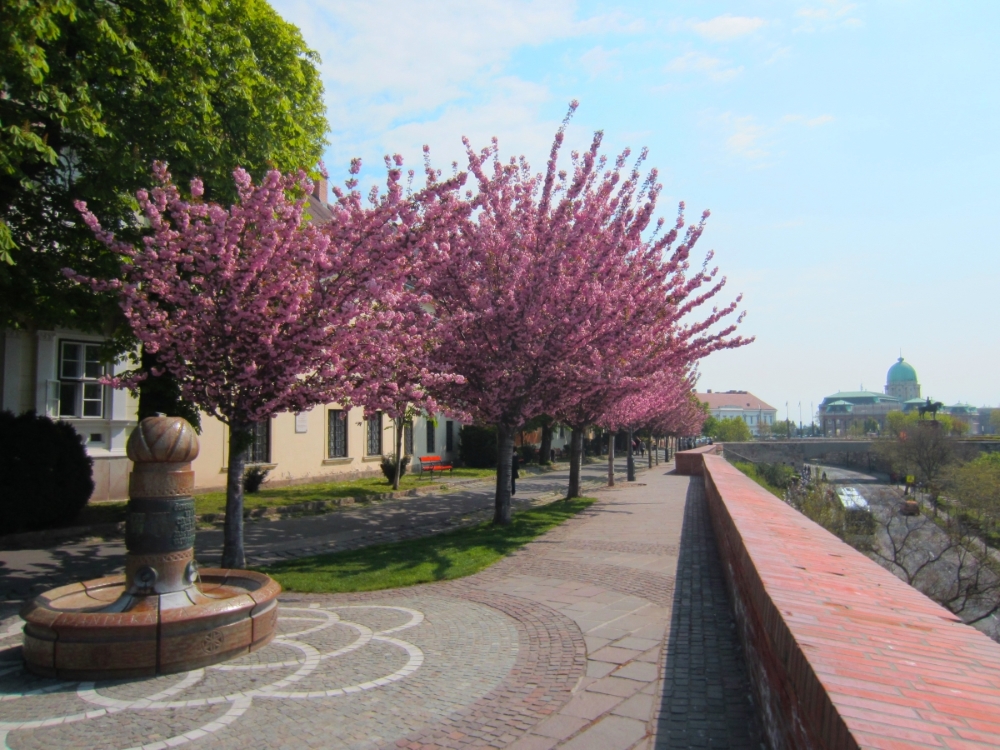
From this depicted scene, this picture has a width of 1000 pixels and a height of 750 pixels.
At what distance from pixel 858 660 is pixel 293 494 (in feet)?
59.2

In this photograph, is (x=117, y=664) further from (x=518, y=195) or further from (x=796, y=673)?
(x=518, y=195)

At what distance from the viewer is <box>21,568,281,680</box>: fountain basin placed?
569 cm

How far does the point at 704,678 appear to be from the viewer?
570 cm

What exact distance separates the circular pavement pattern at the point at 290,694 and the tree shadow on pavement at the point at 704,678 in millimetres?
1355

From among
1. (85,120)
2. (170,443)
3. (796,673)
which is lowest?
(796,673)

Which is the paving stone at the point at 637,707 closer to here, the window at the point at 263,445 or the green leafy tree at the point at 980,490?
the window at the point at 263,445

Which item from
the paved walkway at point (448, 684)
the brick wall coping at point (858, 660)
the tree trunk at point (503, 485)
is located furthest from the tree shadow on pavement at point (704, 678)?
the tree trunk at point (503, 485)

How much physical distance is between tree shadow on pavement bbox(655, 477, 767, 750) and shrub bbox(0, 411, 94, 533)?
1001cm

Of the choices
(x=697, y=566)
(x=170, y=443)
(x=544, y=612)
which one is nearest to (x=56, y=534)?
(x=170, y=443)

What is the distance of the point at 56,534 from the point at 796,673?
40.7 ft

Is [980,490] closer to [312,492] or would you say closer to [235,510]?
[312,492]

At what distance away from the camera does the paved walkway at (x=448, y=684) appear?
15.3 feet

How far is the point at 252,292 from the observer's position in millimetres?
9406

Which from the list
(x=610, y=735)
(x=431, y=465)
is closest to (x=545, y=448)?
(x=431, y=465)
